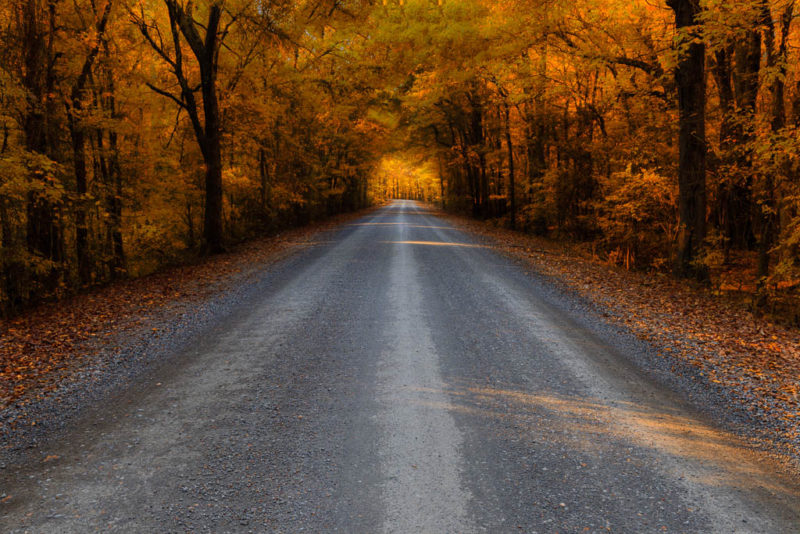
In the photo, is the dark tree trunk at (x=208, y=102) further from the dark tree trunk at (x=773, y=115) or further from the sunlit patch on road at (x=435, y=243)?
the dark tree trunk at (x=773, y=115)

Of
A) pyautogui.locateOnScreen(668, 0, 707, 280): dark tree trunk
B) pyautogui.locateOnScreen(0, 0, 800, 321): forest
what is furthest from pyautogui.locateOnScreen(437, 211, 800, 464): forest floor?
pyautogui.locateOnScreen(0, 0, 800, 321): forest

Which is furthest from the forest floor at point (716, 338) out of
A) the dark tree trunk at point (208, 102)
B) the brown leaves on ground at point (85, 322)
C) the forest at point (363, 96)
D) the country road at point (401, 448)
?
the dark tree trunk at point (208, 102)

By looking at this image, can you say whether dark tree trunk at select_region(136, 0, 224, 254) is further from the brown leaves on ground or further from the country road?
the country road

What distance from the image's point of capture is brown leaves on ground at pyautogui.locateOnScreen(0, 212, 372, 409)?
468cm

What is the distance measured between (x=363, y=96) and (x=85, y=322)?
19.3 meters

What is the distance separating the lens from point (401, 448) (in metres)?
3.21

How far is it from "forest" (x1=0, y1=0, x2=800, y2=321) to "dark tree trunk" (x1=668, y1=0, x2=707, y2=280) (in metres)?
0.04

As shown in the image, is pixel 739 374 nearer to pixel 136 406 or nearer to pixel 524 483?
pixel 524 483

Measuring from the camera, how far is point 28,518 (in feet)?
8.19

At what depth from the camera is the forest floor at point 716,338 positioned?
3.97 meters

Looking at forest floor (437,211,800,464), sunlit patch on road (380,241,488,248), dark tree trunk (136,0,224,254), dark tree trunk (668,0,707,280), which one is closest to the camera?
forest floor (437,211,800,464)

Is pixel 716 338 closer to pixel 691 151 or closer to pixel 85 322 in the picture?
pixel 691 151

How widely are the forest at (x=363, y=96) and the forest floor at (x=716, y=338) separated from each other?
1.29 m

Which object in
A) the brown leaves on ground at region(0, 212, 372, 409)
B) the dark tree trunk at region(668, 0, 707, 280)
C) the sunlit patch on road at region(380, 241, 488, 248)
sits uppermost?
the dark tree trunk at region(668, 0, 707, 280)
